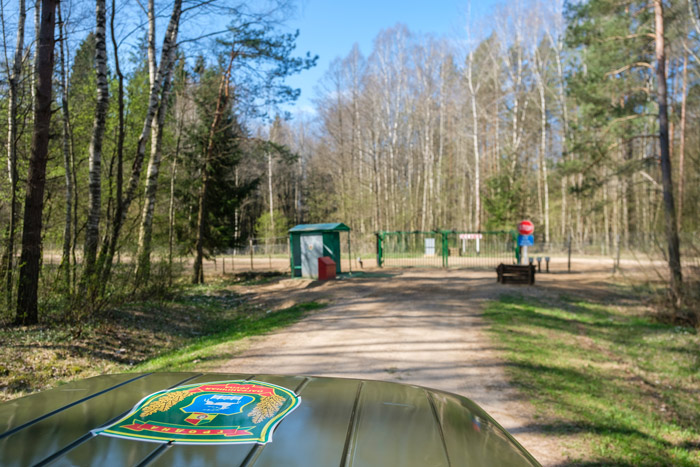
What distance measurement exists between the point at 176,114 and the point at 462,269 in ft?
53.5

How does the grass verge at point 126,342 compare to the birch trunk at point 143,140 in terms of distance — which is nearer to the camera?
the grass verge at point 126,342

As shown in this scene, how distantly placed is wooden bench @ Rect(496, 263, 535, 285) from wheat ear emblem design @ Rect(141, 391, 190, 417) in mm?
18013

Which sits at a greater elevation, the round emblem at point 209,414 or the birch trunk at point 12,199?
the birch trunk at point 12,199

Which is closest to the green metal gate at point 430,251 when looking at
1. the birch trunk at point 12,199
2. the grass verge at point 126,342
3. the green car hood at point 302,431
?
the grass verge at point 126,342

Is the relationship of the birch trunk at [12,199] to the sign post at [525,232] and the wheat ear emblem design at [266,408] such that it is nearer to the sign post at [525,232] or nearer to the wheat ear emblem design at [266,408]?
the wheat ear emblem design at [266,408]

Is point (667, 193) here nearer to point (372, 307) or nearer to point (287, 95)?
point (372, 307)

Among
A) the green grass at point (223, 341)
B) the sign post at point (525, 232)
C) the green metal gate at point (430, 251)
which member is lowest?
the green grass at point (223, 341)

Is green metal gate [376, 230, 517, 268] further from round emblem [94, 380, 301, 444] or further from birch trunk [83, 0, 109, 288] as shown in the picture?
round emblem [94, 380, 301, 444]

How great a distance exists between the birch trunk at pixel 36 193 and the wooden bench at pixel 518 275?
15440mm

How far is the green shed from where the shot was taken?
19781mm

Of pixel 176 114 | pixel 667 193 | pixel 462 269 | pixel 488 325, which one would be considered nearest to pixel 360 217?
pixel 462 269

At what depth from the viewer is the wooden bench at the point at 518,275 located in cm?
1852

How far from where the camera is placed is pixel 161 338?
377 inches

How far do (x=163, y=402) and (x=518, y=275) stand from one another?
1832 centimetres
